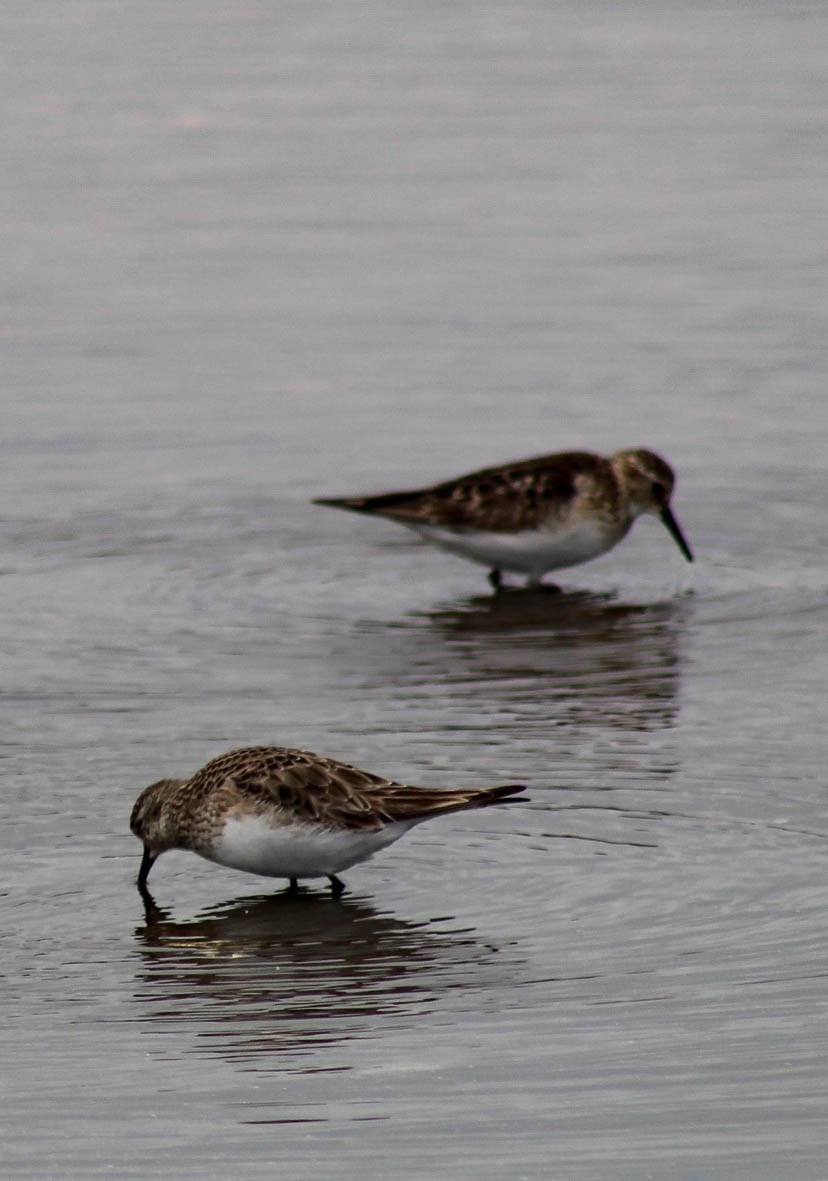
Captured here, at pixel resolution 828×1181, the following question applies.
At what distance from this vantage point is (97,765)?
11.4m

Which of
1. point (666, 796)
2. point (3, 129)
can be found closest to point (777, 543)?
point (666, 796)

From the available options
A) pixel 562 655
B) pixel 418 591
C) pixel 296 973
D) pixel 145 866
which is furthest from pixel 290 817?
pixel 418 591

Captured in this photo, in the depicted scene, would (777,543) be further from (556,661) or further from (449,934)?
(449,934)

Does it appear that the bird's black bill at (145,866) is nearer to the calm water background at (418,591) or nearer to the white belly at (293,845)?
the calm water background at (418,591)

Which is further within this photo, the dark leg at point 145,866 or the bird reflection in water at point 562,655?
the bird reflection in water at point 562,655

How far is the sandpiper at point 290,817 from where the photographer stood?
9.80 m

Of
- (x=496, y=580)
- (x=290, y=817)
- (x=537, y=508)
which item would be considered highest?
(x=290, y=817)

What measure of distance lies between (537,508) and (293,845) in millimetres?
5229

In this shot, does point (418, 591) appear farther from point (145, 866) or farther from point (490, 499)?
point (145, 866)

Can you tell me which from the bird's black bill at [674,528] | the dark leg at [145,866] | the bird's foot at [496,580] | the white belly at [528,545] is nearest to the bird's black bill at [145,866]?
the dark leg at [145,866]

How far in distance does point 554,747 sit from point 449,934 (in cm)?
231

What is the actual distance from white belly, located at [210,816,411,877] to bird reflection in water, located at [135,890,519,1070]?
0.17 m

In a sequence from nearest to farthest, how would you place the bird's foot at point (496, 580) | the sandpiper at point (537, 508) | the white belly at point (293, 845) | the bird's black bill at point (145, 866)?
1. the white belly at point (293, 845)
2. the bird's black bill at point (145, 866)
3. the sandpiper at point (537, 508)
4. the bird's foot at point (496, 580)

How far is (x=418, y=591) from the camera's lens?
14.8 m
